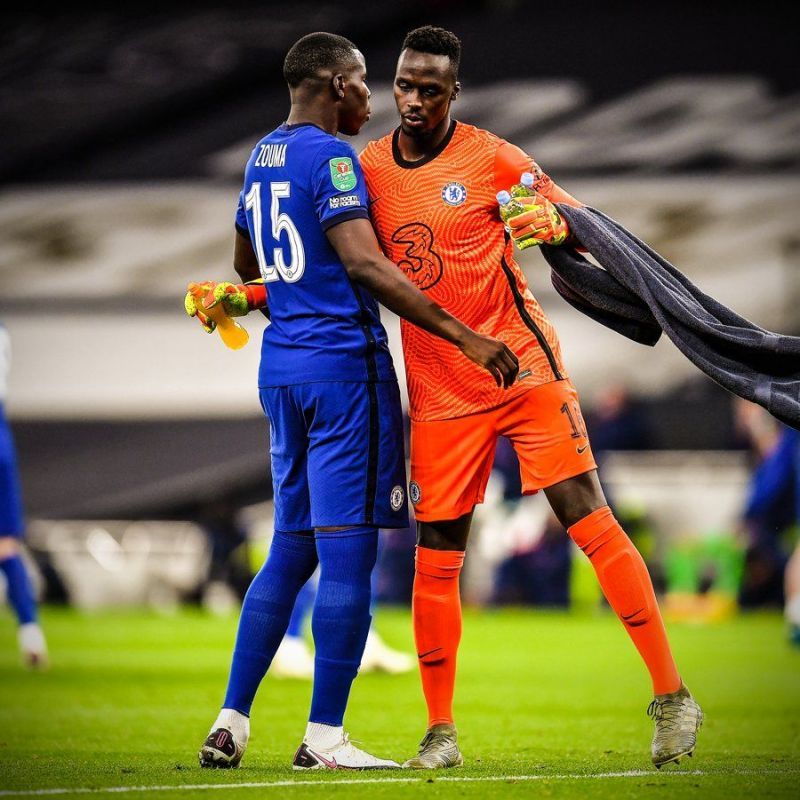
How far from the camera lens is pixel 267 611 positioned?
185 inches

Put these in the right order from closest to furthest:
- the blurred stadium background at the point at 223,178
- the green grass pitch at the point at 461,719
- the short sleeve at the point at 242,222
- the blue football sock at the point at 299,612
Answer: the green grass pitch at the point at 461,719 → the short sleeve at the point at 242,222 → the blue football sock at the point at 299,612 → the blurred stadium background at the point at 223,178

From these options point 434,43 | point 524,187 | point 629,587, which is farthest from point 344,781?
point 434,43

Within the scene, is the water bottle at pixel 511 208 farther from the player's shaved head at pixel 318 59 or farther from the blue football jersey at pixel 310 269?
the player's shaved head at pixel 318 59

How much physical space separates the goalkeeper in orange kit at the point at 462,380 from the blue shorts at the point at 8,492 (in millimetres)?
4823

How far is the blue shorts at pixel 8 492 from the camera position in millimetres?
8922

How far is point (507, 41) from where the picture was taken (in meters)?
18.5

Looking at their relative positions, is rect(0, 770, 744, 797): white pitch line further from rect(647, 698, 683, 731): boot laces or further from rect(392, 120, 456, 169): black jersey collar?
rect(392, 120, 456, 169): black jersey collar

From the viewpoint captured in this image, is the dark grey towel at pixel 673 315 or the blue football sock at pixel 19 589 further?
the blue football sock at pixel 19 589

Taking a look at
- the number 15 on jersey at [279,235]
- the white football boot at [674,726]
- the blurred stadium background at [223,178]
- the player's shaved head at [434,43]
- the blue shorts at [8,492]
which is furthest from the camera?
the blurred stadium background at [223,178]

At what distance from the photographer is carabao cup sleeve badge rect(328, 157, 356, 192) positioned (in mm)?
4449

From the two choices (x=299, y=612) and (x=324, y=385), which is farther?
(x=299, y=612)

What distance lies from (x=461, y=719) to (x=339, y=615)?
2.00 metres

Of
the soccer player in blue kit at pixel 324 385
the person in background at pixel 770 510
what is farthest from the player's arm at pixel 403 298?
the person in background at pixel 770 510

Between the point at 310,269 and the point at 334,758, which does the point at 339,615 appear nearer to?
the point at 334,758
